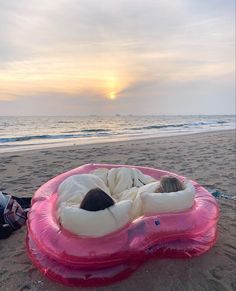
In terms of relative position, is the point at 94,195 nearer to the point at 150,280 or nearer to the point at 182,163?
the point at 150,280

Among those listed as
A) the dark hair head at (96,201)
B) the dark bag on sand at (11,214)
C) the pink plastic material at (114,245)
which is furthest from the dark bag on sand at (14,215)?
the dark hair head at (96,201)

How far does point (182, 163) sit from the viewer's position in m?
7.65

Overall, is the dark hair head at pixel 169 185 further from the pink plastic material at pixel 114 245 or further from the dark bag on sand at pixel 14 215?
the dark bag on sand at pixel 14 215

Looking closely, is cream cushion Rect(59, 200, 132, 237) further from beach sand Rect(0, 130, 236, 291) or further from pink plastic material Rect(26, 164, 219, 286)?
beach sand Rect(0, 130, 236, 291)

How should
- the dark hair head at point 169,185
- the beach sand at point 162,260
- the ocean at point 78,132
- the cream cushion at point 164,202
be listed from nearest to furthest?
1. the beach sand at point 162,260
2. the cream cushion at point 164,202
3. the dark hair head at point 169,185
4. the ocean at point 78,132

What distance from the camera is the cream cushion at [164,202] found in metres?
2.84

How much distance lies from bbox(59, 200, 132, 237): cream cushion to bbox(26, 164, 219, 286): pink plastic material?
6 cm

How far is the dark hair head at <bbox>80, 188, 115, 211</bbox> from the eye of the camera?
8.11 ft

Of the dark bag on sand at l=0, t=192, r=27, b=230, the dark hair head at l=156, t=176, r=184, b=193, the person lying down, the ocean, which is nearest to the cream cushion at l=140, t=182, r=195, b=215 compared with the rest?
the person lying down

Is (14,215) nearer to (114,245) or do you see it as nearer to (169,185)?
(114,245)

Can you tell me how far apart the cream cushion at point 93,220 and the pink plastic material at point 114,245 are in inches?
2.3

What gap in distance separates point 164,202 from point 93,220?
2.46 feet

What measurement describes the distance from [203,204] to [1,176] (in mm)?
4544

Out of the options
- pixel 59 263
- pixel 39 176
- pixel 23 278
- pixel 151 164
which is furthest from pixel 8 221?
pixel 151 164
